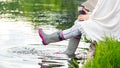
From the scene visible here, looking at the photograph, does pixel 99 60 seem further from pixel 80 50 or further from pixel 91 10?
pixel 80 50

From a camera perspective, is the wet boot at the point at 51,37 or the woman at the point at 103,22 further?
the wet boot at the point at 51,37

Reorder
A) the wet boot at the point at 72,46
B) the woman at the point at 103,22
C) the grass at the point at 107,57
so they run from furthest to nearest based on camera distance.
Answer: the wet boot at the point at 72,46
the woman at the point at 103,22
the grass at the point at 107,57

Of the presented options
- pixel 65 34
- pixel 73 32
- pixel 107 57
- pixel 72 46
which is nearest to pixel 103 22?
pixel 73 32

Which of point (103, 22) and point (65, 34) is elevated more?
point (103, 22)

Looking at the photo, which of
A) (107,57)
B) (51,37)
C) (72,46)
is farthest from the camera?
(72,46)

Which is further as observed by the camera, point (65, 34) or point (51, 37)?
point (51, 37)

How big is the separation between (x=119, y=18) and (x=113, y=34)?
0.33 m

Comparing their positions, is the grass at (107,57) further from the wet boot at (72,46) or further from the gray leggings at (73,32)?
the wet boot at (72,46)

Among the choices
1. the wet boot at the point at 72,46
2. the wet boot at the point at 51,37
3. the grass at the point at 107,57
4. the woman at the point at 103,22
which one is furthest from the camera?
the wet boot at the point at 72,46

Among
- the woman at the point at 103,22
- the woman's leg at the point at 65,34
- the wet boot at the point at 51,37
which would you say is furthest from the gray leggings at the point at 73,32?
the woman at the point at 103,22

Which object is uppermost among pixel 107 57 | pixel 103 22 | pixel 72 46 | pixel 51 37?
pixel 107 57

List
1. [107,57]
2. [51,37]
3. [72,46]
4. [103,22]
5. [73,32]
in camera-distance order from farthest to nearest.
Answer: [72,46], [51,37], [73,32], [103,22], [107,57]

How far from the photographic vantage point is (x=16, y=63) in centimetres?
1140

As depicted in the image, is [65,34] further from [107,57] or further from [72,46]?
[107,57]
